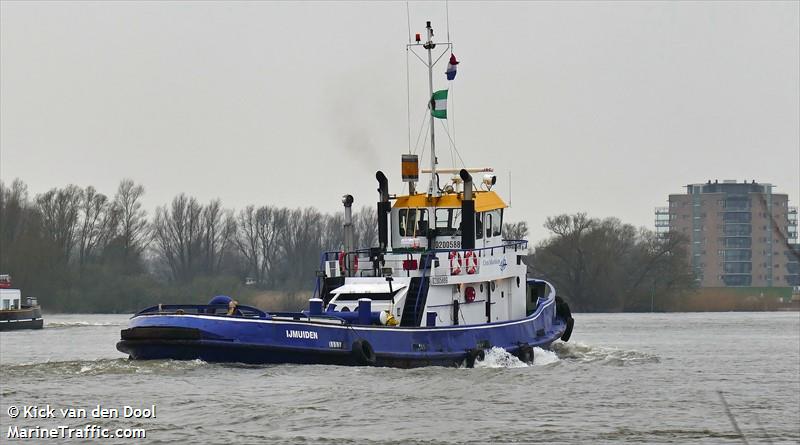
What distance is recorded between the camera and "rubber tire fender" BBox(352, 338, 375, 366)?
32.1 m

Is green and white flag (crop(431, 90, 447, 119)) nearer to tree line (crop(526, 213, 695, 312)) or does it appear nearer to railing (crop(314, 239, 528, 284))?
railing (crop(314, 239, 528, 284))

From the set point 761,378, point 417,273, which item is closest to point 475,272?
point 417,273

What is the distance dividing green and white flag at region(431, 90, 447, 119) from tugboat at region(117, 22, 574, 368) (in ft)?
0.14

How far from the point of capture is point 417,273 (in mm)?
35969

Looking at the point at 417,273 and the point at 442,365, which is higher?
the point at 417,273

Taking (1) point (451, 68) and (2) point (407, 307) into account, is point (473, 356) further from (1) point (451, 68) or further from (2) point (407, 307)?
(1) point (451, 68)

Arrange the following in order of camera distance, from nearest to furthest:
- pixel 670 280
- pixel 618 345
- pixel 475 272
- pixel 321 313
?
pixel 321 313
pixel 475 272
pixel 618 345
pixel 670 280

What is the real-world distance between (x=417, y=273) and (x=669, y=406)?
10.3 metres

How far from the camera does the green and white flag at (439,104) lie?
39.0 m

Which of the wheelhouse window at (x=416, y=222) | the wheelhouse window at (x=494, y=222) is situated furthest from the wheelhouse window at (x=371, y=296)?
the wheelhouse window at (x=494, y=222)

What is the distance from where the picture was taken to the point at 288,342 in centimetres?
3142

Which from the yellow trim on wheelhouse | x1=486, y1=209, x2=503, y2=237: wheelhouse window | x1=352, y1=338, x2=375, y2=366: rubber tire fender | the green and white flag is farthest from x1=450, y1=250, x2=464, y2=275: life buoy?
the green and white flag

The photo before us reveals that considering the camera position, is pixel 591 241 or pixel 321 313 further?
pixel 591 241

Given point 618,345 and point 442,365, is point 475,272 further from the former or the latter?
point 618,345
